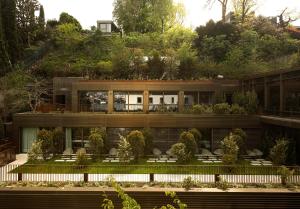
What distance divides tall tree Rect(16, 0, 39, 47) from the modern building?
2692 cm

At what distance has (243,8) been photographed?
56.2 meters

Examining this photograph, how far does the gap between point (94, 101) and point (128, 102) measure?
341 cm

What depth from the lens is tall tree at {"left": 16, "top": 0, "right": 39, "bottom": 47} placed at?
55031 mm

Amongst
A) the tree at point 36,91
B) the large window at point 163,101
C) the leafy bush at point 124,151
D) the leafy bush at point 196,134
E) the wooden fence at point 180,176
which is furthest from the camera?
the tree at point 36,91

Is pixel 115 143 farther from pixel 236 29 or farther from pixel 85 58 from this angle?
pixel 236 29

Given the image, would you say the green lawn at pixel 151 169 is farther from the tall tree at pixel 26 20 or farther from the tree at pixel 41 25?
the tree at pixel 41 25

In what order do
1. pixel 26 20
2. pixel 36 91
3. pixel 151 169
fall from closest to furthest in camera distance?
pixel 151 169 → pixel 36 91 → pixel 26 20

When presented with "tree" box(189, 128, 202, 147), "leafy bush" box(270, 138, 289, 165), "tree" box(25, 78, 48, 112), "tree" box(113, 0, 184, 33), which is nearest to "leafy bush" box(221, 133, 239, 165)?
"leafy bush" box(270, 138, 289, 165)

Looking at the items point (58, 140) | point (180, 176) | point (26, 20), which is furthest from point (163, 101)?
point (26, 20)

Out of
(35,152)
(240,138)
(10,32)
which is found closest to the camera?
(35,152)

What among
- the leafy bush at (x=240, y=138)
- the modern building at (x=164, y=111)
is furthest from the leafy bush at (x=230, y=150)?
the modern building at (x=164, y=111)

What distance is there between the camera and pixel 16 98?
35.7 m

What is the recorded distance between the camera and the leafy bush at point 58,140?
27.5m

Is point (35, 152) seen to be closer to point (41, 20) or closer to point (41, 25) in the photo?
point (41, 25)
